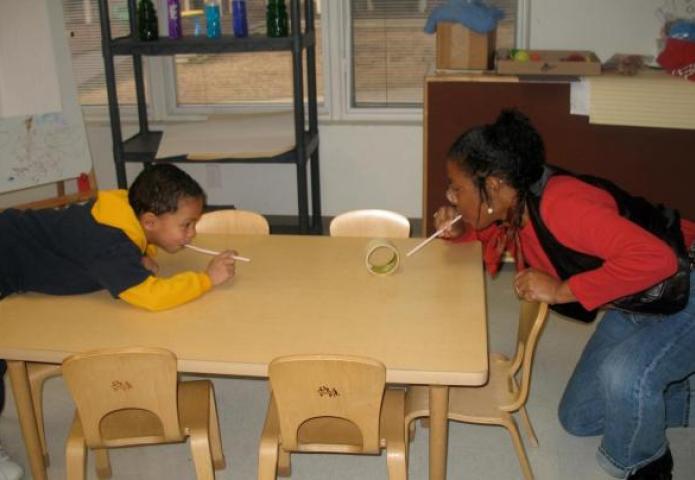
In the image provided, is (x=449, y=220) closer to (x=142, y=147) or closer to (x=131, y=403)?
(x=131, y=403)

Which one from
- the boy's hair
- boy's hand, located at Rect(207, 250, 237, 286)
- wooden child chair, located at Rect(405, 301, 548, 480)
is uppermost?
the boy's hair

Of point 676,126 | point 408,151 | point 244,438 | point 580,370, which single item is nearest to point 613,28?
point 676,126

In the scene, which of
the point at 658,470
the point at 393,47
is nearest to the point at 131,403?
the point at 658,470

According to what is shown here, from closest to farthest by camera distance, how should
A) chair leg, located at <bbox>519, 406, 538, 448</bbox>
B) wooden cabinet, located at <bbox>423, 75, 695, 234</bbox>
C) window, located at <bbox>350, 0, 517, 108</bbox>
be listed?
chair leg, located at <bbox>519, 406, 538, 448</bbox> → wooden cabinet, located at <bbox>423, 75, 695, 234</bbox> → window, located at <bbox>350, 0, 517, 108</bbox>

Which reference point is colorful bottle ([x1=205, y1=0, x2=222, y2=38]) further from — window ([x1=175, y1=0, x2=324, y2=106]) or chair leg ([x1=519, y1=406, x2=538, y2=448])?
chair leg ([x1=519, y1=406, x2=538, y2=448])

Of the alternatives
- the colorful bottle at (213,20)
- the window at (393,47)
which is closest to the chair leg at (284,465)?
the colorful bottle at (213,20)

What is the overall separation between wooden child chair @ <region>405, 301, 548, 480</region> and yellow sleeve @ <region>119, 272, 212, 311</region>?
70 centimetres

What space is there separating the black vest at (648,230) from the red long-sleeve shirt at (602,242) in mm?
26

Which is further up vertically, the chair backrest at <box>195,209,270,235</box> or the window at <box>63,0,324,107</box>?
the window at <box>63,0,324,107</box>

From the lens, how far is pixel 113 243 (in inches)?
84.0

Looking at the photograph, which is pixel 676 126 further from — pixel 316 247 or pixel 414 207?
pixel 316 247

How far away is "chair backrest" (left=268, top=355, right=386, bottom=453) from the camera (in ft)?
5.38

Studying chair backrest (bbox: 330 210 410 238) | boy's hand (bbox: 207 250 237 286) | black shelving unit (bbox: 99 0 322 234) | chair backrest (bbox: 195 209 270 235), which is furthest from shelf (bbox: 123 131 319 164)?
boy's hand (bbox: 207 250 237 286)

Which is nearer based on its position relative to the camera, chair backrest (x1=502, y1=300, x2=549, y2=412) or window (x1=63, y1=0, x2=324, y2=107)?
chair backrest (x1=502, y1=300, x2=549, y2=412)
